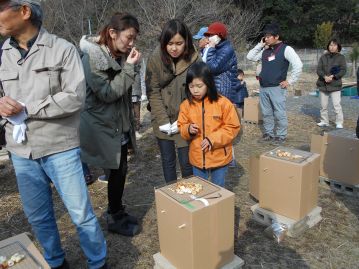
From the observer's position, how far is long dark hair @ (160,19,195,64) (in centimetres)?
256

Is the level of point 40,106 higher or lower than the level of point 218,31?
lower

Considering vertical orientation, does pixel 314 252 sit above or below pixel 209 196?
below

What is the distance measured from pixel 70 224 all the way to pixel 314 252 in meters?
2.14

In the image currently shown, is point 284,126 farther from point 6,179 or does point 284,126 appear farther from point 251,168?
point 6,179

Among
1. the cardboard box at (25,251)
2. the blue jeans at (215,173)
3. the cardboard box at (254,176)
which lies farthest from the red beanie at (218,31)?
the cardboard box at (25,251)

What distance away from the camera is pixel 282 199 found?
2.95 metres

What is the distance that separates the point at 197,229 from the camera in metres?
2.08

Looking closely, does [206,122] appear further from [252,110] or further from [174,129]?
[252,110]

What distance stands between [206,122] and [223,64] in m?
1.33

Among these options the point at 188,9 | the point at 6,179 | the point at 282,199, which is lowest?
the point at 6,179

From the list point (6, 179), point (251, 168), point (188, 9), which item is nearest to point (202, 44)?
point (251, 168)

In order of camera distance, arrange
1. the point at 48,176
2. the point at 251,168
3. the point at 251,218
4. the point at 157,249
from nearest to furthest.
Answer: the point at 48,176 < the point at 157,249 < the point at 251,218 < the point at 251,168

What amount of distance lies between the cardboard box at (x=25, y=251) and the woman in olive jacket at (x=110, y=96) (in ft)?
2.74

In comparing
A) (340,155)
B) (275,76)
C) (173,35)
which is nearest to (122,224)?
(173,35)
